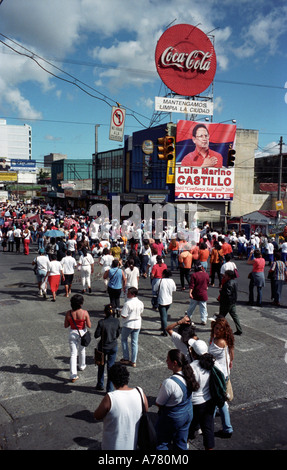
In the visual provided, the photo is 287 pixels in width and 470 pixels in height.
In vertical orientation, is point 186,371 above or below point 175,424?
above

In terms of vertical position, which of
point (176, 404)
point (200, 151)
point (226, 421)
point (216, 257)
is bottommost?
point (226, 421)

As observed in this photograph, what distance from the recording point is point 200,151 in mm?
32156

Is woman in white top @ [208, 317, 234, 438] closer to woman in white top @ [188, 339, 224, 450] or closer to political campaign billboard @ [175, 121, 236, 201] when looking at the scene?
woman in white top @ [188, 339, 224, 450]

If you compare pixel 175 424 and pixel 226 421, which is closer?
pixel 175 424

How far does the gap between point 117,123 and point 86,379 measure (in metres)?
12.3

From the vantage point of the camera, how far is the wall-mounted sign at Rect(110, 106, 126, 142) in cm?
1606

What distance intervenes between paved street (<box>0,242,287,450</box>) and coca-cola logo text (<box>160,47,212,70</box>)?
18.7 m

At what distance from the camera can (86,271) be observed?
1194 cm

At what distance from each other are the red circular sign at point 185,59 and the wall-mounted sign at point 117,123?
31.1 ft

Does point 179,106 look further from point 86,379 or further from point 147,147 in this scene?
point 86,379

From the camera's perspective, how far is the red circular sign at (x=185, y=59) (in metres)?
23.7

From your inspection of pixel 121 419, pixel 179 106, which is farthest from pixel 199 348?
pixel 179 106

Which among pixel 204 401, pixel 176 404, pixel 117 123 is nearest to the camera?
pixel 176 404
